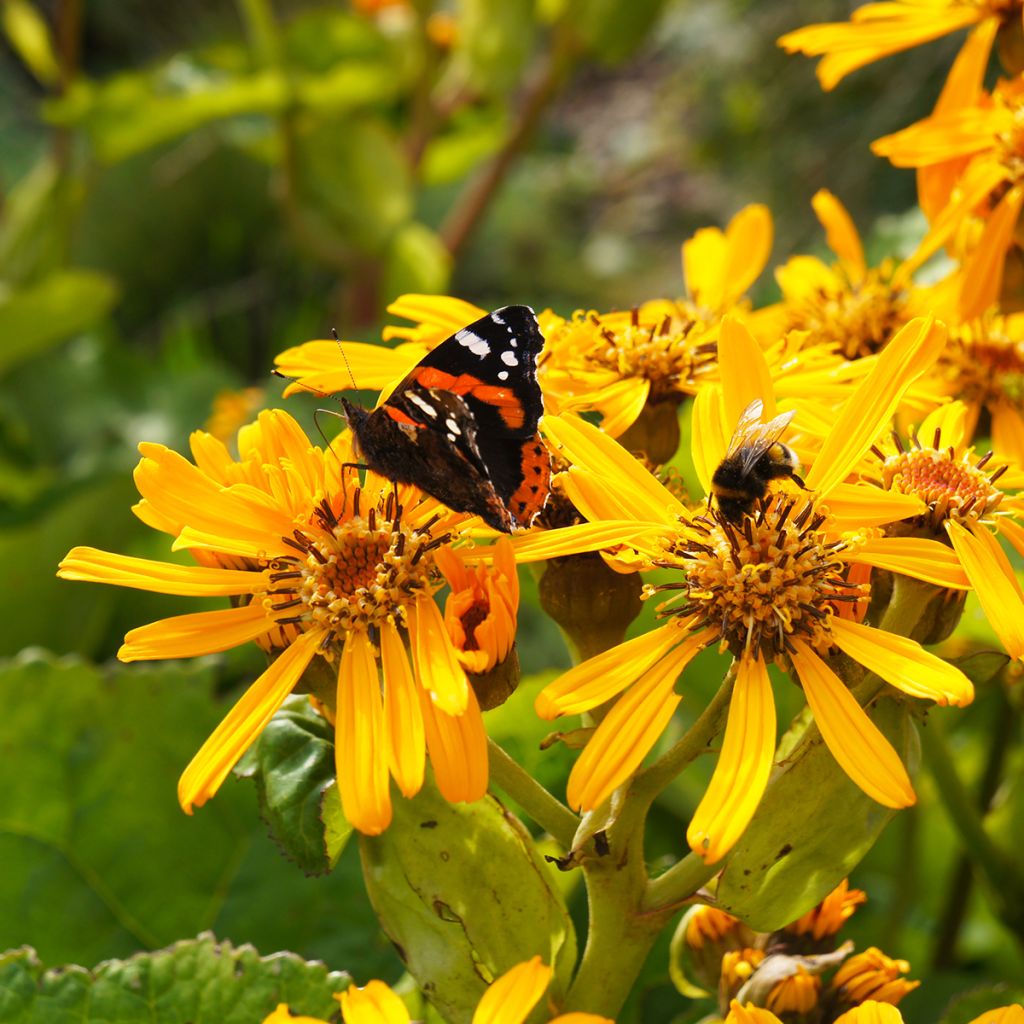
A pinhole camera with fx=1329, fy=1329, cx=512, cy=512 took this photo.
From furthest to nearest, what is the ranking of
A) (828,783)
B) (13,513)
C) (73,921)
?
(13,513) → (73,921) → (828,783)

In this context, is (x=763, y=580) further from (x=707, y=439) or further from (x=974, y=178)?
(x=974, y=178)

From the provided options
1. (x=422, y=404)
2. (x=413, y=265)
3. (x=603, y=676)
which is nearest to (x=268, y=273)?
(x=413, y=265)

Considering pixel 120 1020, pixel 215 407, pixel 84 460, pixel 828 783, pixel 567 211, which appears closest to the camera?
pixel 828 783

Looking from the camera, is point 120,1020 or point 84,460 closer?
point 120,1020

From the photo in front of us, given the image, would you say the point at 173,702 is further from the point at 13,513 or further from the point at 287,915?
the point at 13,513

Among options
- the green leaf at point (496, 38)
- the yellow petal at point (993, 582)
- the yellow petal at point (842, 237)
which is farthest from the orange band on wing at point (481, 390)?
the green leaf at point (496, 38)

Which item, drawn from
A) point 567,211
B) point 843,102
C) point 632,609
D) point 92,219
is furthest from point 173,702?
point 567,211
